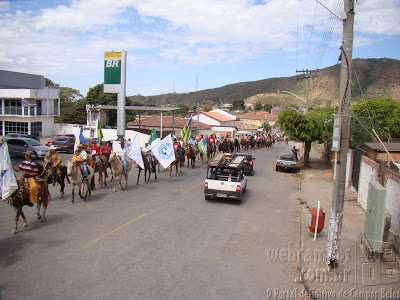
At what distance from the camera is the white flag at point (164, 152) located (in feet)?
62.2

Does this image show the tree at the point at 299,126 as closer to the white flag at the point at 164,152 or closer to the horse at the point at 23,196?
the white flag at the point at 164,152

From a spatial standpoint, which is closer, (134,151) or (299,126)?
(134,151)

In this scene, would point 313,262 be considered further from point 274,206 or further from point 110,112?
point 110,112

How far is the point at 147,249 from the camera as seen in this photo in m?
8.79

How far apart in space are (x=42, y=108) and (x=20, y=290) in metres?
43.6

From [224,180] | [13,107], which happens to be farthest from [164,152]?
[13,107]

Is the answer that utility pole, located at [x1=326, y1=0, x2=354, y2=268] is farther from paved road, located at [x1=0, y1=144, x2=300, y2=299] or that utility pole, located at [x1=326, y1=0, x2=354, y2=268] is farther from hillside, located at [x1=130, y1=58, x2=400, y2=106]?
hillside, located at [x1=130, y1=58, x2=400, y2=106]

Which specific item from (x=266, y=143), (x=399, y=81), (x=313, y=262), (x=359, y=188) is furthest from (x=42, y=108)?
(x=399, y=81)

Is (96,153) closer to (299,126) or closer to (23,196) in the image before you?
(23,196)

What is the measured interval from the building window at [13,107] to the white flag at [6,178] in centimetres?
3869

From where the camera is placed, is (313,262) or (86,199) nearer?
(313,262)

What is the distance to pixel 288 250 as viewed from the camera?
968 centimetres

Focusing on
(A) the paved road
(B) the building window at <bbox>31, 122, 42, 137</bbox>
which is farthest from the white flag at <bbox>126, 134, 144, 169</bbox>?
(B) the building window at <bbox>31, 122, 42, 137</bbox>

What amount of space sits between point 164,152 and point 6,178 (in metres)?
10.4
